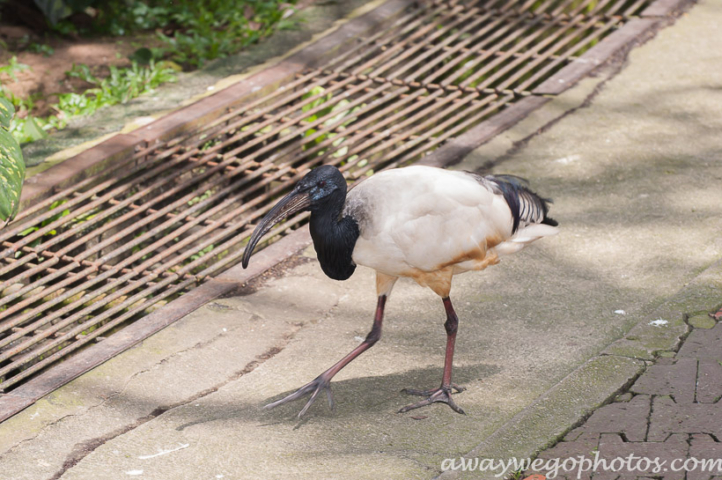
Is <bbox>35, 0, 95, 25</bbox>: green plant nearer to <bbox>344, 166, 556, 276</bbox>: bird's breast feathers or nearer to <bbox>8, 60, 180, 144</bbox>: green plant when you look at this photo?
<bbox>8, 60, 180, 144</bbox>: green plant

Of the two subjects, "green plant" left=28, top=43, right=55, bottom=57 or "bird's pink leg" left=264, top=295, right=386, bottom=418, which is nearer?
"bird's pink leg" left=264, top=295, right=386, bottom=418

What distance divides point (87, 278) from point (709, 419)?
3206 millimetres

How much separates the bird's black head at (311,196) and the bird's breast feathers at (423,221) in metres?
0.11

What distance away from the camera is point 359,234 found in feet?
12.2

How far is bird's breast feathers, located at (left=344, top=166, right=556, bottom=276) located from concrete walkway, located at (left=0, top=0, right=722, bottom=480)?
0.55 m

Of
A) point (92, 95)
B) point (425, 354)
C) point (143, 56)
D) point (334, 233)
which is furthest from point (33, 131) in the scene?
point (425, 354)

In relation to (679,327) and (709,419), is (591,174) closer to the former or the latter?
(679,327)

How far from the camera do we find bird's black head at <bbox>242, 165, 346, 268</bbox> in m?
A: 3.70

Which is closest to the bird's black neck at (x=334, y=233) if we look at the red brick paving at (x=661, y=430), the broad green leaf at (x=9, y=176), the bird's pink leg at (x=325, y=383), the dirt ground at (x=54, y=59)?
the bird's pink leg at (x=325, y=383)

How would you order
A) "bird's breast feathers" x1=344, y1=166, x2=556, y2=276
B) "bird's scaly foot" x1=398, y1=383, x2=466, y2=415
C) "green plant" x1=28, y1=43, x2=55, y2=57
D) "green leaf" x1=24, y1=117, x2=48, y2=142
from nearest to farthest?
"bird's breast feathers" x1=344, y1=166, x2=556, y2=276
"bird's scaly foot" x1=398, y1=383, x2=466, y2=415
"green leaf" x1=24, y1=117, x2=48, y2=142
"green plant" x1=28, y1=43, x2=55, y2=57

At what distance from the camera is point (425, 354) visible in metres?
4.24

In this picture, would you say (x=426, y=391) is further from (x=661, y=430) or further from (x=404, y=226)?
(x=661, y=430)

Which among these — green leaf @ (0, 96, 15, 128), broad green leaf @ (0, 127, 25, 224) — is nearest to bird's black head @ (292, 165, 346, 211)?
broad green leaf @ (0, 127, 25, 224)

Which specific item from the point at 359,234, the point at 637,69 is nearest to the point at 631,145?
the point at 637,69
